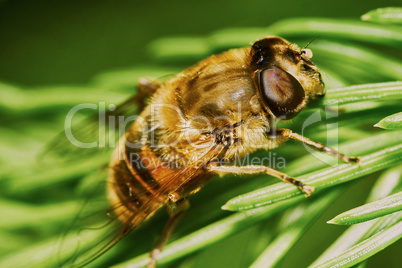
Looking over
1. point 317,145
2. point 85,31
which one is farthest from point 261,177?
point 85,31

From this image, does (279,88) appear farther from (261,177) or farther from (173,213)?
(173,213)

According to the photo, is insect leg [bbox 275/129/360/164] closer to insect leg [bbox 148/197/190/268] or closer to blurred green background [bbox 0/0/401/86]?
insect leg [bbox 148/197/190/268]

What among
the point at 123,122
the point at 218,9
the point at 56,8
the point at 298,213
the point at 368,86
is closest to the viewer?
the point at 368,86

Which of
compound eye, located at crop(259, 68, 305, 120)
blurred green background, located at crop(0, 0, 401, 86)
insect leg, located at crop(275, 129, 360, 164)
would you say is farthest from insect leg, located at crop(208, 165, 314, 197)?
blurred green background, located at crop(0, 0, 401, 86)

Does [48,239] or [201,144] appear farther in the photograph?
[201,144]

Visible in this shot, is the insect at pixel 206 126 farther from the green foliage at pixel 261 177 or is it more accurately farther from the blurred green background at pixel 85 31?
the blurred green background at pixel 85 31

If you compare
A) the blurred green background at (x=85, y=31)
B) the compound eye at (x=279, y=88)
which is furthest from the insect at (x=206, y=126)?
the blurred green background at (x=85, y=31)

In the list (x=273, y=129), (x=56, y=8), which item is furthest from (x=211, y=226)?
(x=56, y=8)

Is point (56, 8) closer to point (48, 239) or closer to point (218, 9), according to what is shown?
point (218, 9)
